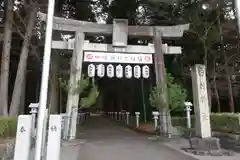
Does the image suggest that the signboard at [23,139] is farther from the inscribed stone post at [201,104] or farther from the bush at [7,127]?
the bush at [7,127]

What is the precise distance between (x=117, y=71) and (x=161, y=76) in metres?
2.00

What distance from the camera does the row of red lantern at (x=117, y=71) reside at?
1129cm

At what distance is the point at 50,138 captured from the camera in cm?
492

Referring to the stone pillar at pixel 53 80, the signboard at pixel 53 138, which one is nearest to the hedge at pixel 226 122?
the signboard at pixel 53 138

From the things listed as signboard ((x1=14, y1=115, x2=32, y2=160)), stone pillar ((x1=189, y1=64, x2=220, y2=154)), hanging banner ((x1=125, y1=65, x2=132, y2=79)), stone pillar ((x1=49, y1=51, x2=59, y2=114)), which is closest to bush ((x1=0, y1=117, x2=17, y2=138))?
hanging banner ((x1=125, y1=65, x2=132, y2=79))

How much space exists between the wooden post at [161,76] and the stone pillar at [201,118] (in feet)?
7.92

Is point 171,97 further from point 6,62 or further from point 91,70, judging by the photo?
point 6,62

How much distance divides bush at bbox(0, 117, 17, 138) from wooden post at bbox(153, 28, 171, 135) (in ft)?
19.6

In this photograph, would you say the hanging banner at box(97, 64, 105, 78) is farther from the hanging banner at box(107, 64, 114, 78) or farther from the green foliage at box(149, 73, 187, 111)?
the green foliage at box(149, 73, 187, 111)

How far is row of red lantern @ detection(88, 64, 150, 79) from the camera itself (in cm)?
1129

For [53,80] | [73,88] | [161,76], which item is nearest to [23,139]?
[73,88]

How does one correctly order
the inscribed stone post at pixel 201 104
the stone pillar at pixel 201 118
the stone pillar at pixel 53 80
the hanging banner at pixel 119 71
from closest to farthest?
the stone pillar at pixel 201 118 → the inscribed stone post at pixel 201 104 → the hanging banner at pixel 119 71 → the stone pillar at pixel 53 80

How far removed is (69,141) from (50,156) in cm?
537

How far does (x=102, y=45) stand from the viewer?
37.1 ft
